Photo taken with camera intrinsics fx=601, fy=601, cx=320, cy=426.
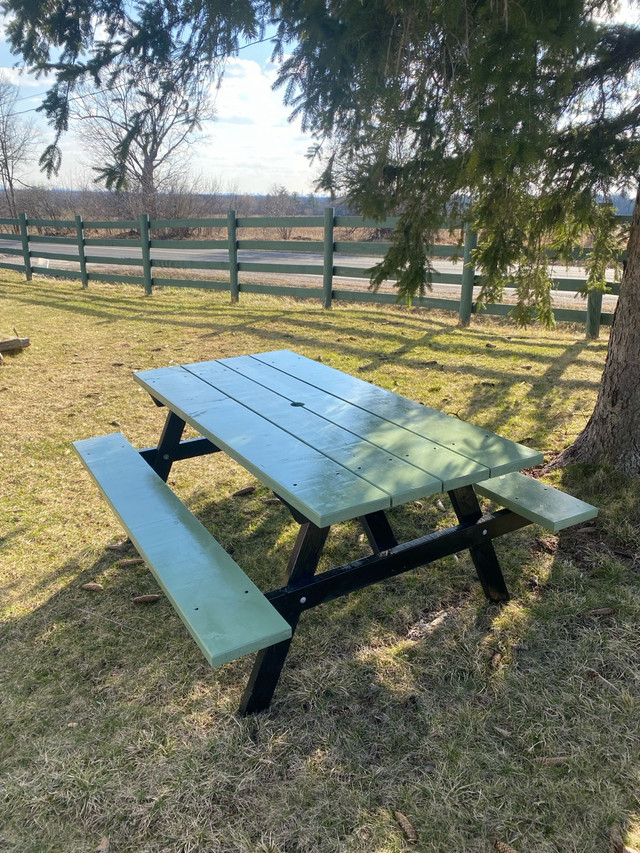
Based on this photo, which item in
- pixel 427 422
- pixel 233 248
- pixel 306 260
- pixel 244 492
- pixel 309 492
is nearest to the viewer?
pixel 309 492

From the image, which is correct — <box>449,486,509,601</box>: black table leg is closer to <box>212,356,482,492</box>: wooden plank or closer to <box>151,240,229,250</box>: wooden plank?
<box>212,356,482,492</box>: wooden plank

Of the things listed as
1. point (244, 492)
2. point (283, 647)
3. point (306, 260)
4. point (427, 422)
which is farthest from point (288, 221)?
point (306, 260)

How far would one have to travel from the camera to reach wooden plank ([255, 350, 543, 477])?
225 centimetres

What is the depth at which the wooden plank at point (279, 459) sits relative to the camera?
1.85 metres

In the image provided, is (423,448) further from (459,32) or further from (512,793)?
(459,32)

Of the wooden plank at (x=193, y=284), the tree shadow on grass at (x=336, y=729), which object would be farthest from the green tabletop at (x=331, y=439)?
the wooden plank at (x=193, y=284)

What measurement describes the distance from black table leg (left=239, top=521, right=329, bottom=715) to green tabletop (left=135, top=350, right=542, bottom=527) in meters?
0.19

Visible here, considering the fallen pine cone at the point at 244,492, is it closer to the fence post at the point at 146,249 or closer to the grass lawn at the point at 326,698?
the grass lawn at the point at 326,698

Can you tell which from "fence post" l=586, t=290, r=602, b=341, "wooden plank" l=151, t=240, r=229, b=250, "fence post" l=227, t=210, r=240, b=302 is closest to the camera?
"fence post" l=586, t=290, r=602, b=341

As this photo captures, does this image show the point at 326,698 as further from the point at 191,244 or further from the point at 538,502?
the point at 191,244

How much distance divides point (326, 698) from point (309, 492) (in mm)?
743

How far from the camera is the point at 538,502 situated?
2428mm

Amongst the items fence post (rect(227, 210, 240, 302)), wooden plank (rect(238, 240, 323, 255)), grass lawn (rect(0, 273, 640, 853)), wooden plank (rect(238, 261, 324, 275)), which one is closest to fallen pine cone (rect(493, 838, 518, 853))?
grass lawn (rect(0, 273, 640, 853))

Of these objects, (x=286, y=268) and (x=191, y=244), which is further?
(x=191, y=244)
